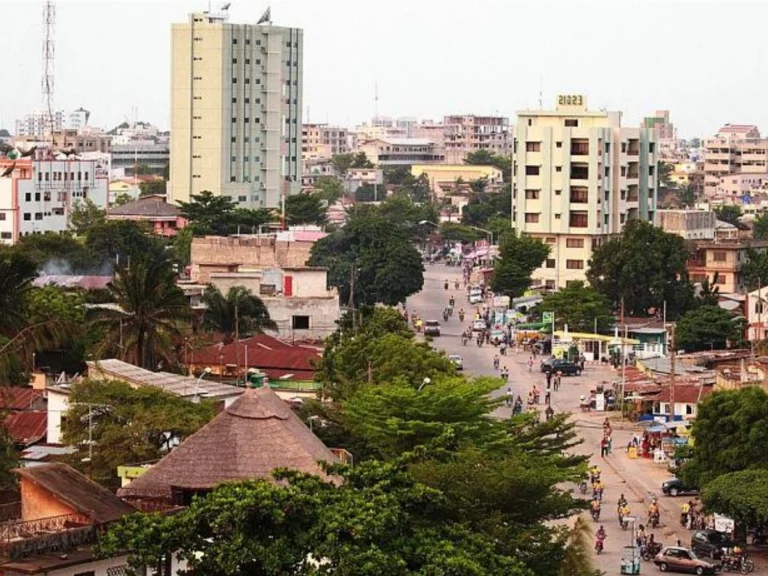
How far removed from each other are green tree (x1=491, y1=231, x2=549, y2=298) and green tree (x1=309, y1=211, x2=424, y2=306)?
461 cm

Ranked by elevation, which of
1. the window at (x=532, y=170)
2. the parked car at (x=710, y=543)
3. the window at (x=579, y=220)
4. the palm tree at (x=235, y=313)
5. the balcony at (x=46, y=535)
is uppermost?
the window at (x=532, y=170)

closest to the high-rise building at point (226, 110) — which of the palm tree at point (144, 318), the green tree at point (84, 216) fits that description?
the green tree at point (84, 216)

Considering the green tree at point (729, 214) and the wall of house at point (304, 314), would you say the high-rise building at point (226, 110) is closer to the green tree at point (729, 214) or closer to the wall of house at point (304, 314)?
the green tree at point (729, 214)

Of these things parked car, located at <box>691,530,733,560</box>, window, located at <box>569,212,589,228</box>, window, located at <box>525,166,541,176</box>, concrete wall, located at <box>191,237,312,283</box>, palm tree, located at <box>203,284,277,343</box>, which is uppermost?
window, located at <box>525,166,541,176</box>

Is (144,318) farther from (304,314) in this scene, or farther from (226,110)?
(226,110)

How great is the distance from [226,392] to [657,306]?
40.2 metres

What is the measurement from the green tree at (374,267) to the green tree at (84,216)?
1641 cm

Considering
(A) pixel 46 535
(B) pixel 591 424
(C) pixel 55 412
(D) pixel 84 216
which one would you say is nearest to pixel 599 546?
(C) pixel 55 412

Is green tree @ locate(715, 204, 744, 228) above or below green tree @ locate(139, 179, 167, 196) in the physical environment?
below

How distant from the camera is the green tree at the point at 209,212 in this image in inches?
3957

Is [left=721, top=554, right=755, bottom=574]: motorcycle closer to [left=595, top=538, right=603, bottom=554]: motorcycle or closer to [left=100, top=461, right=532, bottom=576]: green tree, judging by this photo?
[left=595, top=538, right=603, bottom=554]: motorcycle

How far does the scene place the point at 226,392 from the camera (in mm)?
42062

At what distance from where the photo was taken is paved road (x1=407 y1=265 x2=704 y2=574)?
40.7 metres

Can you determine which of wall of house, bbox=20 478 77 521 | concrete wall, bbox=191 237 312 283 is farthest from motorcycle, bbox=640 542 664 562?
concrete wall, bbox=191 237 312 283
